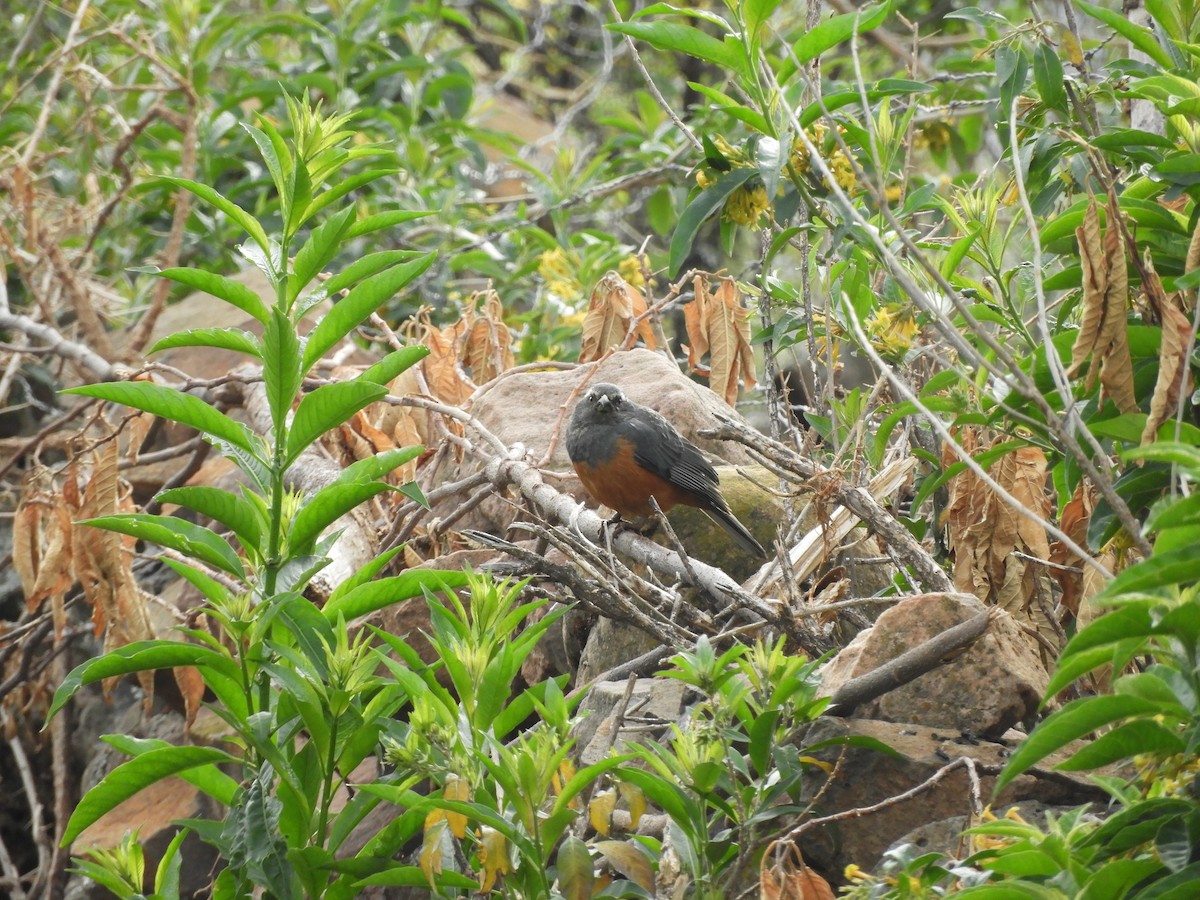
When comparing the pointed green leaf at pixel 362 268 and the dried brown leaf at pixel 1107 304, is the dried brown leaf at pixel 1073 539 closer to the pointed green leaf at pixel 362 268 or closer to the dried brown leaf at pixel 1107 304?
the dried brown leaf at pixel 1107 304

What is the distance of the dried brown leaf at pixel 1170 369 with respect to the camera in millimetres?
2123

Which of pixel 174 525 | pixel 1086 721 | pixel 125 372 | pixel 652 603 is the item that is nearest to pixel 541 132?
pixel 125 372

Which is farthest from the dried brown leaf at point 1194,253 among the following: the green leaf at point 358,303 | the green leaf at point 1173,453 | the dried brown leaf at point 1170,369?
the green leaf at point 358,303

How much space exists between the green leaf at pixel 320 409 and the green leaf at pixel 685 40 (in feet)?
3.22

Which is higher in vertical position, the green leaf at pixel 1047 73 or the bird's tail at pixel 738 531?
the green leaf at pixel 1047 73

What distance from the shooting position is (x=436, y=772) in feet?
7.55

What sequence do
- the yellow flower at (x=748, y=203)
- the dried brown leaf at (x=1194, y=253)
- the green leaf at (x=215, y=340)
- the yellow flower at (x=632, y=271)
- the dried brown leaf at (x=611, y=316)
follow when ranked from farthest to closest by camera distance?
1. the yellow flower at (x=632, y=271)
2. the dried brown leaf at (x=611, y=316)
3. the yellow flower at (x=748, y=203)
4. the green leaf at (x=215, y=340)
5. the dried brown leaf at (x=1194, y=253)

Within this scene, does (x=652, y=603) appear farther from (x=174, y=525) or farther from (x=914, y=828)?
(x=174, y=525)

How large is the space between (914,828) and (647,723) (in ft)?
2.25

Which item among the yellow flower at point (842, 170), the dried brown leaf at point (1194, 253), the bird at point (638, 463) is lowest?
the bird at point (638, 463)

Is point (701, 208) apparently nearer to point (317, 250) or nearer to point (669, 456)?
point (317, 250)

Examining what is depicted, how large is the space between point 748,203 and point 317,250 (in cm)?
110

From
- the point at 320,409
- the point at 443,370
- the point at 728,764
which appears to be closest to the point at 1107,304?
the point at 728,764

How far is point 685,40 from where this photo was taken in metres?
2.70
